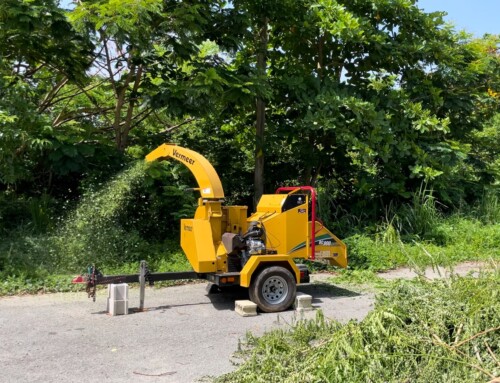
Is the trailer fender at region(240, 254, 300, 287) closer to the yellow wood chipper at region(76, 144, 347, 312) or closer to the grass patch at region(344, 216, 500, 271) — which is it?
the yellow wood chipper at region(76, 144, 347, 312)

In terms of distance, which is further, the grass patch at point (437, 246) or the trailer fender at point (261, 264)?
the grass patch at point (437, 246)

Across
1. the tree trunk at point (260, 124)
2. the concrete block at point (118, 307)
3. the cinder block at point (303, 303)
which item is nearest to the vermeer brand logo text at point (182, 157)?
the concrete block at point (118, 307)

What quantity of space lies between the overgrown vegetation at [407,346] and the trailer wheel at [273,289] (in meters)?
2.37

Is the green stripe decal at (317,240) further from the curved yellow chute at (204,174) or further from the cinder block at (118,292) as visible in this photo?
the cinder block at (118,292)

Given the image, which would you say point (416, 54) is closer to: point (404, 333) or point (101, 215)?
point (101, 215)

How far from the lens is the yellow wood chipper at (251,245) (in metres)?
7.68

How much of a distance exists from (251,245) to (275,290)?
75 centimetres

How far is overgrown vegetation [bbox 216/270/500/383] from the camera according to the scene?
160 inches

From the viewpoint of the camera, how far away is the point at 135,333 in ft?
21.6

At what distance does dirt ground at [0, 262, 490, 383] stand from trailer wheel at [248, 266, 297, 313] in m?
0.20

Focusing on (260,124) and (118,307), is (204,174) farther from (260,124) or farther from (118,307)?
(260,124)

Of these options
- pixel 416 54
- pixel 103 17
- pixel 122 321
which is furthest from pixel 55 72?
pixel 416 54

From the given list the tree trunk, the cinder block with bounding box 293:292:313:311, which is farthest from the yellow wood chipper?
the tree trunk

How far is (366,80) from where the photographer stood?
14.1 metres
